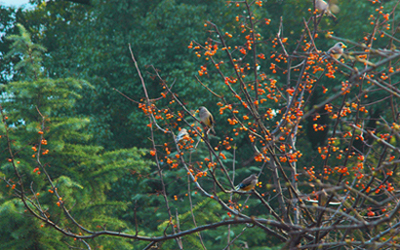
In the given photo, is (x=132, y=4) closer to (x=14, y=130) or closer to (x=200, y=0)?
(x=200, y=0)

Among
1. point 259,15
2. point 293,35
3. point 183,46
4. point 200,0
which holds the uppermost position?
point 200,0

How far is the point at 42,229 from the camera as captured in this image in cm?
612

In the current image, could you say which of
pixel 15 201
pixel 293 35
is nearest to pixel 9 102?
pixel 15 201

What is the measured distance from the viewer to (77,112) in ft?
35.2

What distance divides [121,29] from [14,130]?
5280 millimetres

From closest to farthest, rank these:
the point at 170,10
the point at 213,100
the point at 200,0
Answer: the point at 213,100
the point at 170,10
the point at 200,0

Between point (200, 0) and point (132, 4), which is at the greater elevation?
point (132, 4)

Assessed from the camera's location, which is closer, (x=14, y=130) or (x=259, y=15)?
(x=14, y=130)

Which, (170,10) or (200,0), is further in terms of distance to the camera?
(200,0)

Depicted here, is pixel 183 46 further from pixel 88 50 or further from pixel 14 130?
pixel 14 130

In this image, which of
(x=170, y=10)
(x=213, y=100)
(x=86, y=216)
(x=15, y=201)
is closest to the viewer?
(x=15, y=201)

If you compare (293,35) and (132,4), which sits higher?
(132,4)

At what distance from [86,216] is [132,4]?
22.1 feet

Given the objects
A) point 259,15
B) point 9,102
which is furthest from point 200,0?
point 9,102
